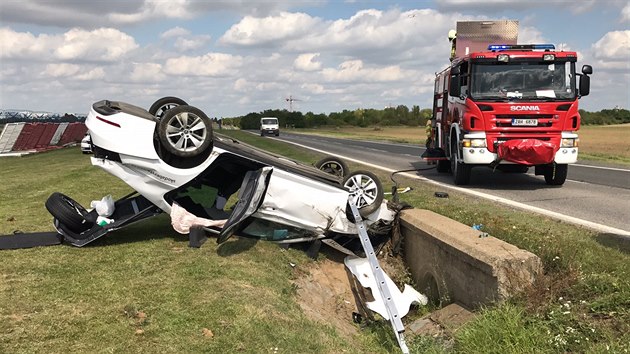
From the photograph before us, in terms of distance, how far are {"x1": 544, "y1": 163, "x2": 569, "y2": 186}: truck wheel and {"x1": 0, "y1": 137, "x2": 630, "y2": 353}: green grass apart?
5959 millimetres

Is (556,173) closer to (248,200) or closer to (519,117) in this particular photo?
(519,117)

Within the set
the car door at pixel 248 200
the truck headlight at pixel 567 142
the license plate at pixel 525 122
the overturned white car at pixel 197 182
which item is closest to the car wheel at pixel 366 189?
the overturned white car at pixel 197 182

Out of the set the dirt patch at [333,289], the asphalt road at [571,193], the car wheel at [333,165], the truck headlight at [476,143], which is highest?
the truck headlight at [476,143]

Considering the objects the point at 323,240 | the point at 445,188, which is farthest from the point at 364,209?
the point at 445,188

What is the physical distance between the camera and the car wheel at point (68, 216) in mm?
5922

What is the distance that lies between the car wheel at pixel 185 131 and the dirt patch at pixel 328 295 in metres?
1.84

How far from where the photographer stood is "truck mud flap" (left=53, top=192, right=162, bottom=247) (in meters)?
5.89

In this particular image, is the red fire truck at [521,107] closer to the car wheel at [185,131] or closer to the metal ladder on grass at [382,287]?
the metal ladder on grass at [382,287]

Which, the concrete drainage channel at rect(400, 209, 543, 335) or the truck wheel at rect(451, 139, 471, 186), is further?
the truck wheel at rect(451, 139, 471, 186)

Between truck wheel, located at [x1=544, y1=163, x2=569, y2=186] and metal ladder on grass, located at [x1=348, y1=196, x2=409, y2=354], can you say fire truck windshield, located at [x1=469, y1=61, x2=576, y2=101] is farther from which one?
metal ladder on grass, located at [x1=348, y1=196, x2=409, y2=354]

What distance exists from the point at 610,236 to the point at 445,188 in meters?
4.65

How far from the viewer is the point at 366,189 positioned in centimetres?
685

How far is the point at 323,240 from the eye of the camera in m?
6.60

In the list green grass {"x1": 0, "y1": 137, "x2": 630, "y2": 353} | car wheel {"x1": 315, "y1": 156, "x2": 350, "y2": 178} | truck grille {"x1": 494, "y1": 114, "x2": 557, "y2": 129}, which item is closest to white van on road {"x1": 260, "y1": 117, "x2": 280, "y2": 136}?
truck grille {"x1": 494, "y1": 114, "x2": 557, "y2": 129}
